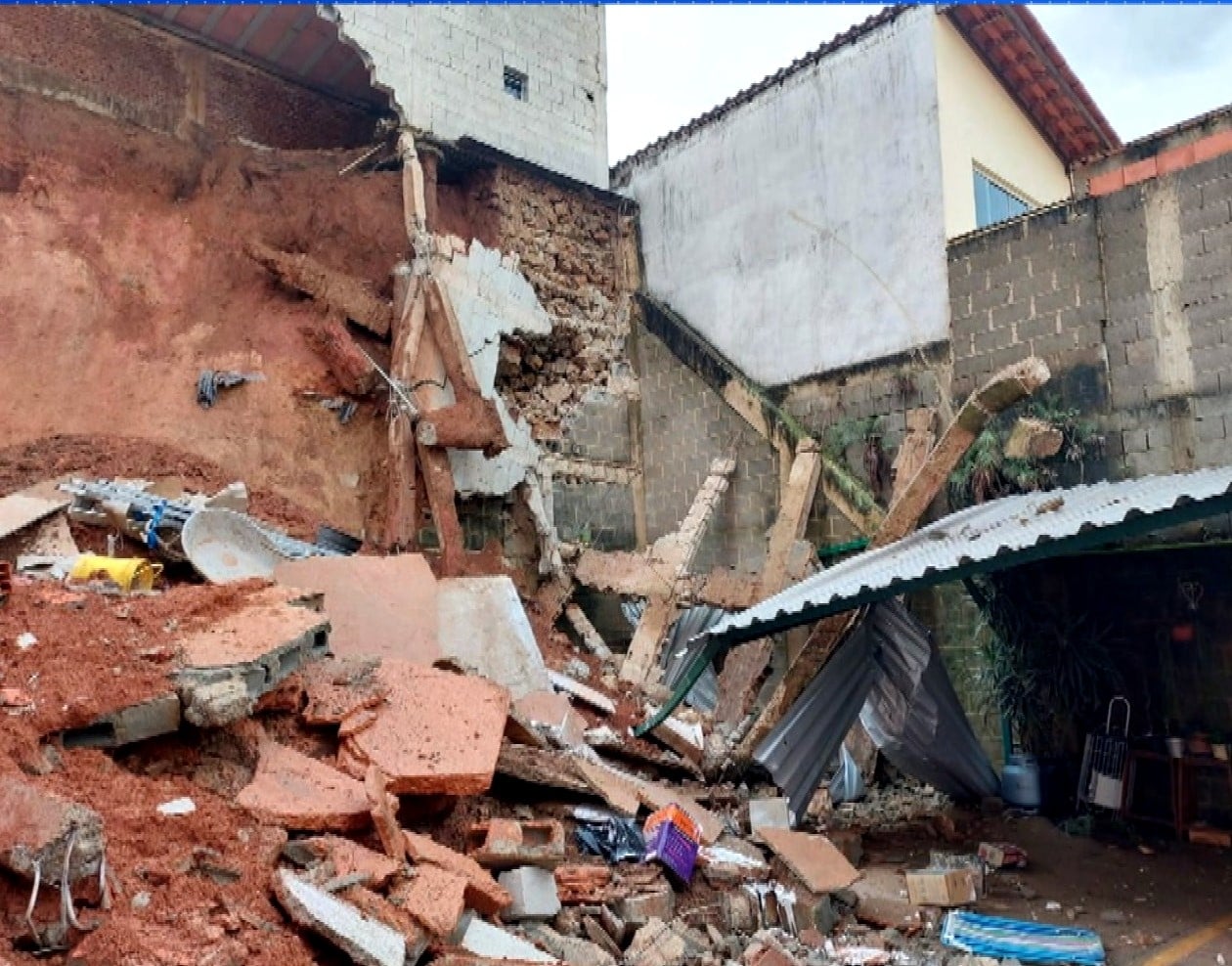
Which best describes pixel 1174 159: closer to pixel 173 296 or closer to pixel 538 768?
pixel 538 768

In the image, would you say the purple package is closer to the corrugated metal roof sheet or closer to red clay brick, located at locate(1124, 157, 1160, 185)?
the corrugated metal roof sheet

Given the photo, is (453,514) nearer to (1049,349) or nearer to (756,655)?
(756,655)

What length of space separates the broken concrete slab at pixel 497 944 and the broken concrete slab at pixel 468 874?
97 millimetres

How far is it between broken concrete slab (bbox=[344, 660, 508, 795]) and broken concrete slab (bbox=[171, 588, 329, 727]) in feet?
1.60

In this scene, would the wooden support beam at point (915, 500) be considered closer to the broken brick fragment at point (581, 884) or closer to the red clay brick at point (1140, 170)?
the red clay brick at point (1140, 170)

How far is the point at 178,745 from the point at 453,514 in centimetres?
511

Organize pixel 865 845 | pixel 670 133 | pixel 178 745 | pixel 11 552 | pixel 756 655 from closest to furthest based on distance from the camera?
pixel 178 745
pixel 11 552
pixel 865 845
pixel 756 655
pixel 670 133

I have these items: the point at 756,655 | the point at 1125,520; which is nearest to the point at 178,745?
the point at 1125,520

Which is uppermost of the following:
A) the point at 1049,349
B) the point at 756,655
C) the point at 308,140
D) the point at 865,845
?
the point at 308,140

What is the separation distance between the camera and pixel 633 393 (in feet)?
40.2

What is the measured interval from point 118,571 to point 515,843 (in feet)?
10.7

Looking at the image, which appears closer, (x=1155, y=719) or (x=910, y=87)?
(x=1155, y=719)

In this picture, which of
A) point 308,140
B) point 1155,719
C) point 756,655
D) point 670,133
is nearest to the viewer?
point 1155,719

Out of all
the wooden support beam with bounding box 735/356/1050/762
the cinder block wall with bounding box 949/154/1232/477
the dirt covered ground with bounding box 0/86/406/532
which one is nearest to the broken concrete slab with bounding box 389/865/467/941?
the wooden support beam with bounding box 735/356/1050/762
